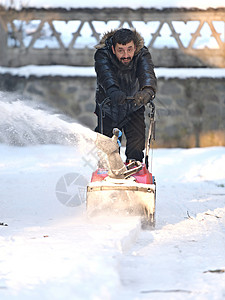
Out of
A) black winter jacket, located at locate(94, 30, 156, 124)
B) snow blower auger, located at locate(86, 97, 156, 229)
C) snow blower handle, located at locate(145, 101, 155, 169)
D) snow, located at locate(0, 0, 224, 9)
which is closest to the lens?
snow blower auger, located at locate(86, 97, 156, 229)

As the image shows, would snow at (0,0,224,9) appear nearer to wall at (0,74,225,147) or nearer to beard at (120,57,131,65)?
wall at (0,74,225,147)

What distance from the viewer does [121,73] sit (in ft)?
15.4

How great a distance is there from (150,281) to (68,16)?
824 cm

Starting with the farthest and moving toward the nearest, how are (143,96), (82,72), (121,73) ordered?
1. (82,72)
2. (121,73)
3. (143,96)

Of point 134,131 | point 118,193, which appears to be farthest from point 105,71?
point 118,193

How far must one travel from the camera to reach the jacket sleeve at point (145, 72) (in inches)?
173

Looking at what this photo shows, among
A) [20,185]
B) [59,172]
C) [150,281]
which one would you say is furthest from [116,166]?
[59,172]

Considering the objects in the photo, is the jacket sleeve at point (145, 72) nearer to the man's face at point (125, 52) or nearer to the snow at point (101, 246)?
the man's face at point (125, 52)

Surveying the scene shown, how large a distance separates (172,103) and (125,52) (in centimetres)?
573

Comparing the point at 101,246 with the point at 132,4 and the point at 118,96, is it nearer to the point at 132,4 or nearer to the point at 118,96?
the point at 118,96

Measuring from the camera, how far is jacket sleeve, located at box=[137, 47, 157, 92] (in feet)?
14.4

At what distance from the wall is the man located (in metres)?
5.20

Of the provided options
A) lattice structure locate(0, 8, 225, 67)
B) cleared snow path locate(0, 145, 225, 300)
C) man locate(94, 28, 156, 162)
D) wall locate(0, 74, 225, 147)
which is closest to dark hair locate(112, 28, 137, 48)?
man locate(94, 28, 156, 162)

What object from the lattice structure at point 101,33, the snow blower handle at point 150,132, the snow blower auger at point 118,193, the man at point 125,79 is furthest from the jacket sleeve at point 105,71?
the lattice structure at point 101,33
